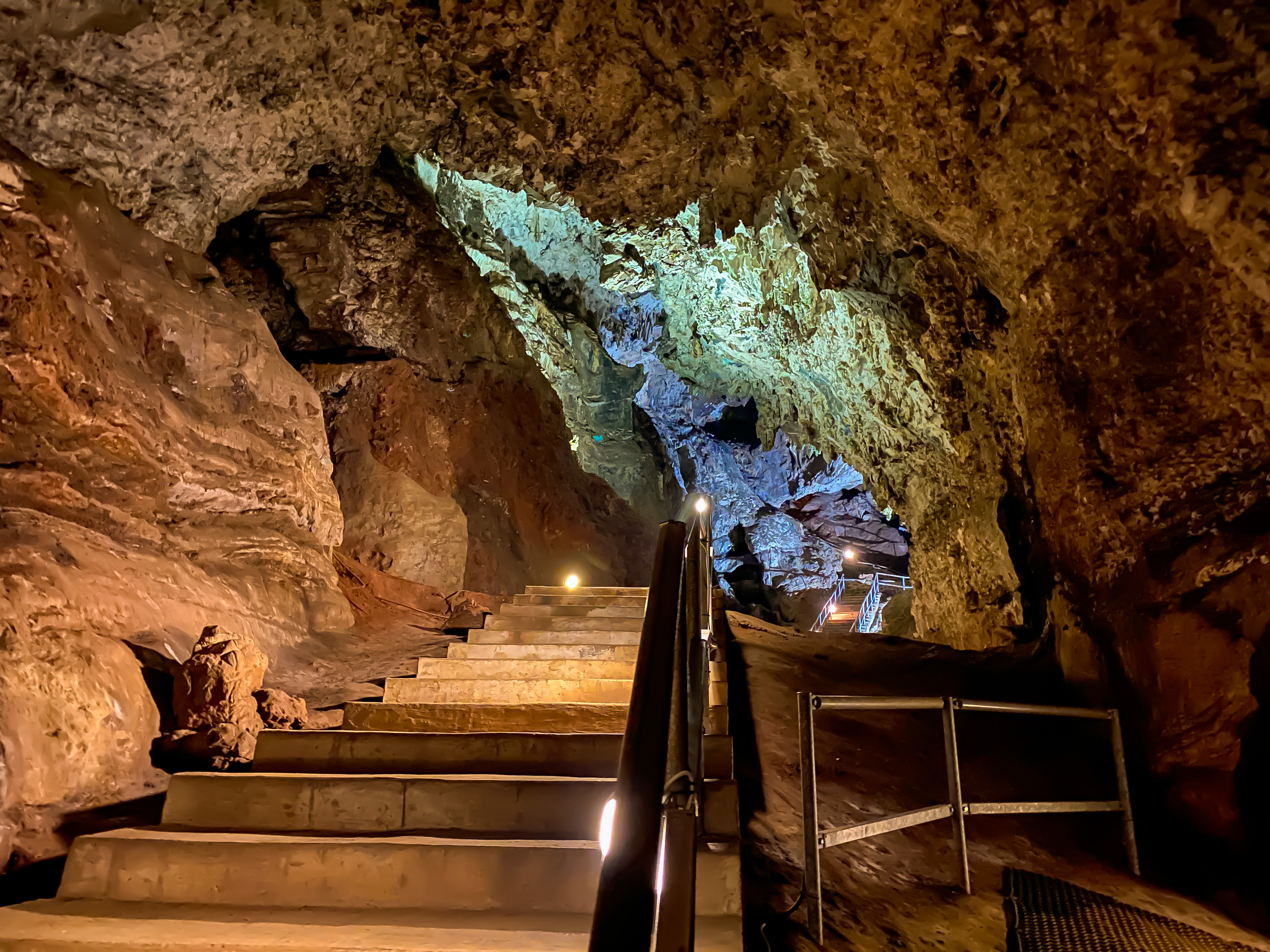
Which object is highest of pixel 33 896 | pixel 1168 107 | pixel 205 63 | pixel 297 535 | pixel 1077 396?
pixel 205 63

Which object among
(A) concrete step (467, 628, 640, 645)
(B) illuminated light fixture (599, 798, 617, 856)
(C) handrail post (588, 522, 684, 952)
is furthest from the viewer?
(A) concrete step (467, 628, 640, 645)

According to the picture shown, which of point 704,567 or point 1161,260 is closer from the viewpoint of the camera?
point 1161,260

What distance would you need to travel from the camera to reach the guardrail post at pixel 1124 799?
349 centimetres

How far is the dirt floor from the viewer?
265 centimetres

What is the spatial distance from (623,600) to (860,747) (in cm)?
279

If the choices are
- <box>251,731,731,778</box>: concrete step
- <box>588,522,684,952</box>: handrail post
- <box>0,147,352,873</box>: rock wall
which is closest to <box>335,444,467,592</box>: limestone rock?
<box>0,147,352,873</box>: rock wall

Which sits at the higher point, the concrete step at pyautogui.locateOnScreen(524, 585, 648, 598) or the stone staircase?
the concrete step at pyautogui.locateOnScreen(524, 585, 648, 598)

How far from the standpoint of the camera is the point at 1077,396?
4.38 m

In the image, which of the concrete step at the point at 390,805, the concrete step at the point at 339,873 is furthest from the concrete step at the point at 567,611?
the concrete step at the point at 339,873

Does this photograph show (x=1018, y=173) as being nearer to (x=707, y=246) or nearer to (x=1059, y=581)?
(x=1059, y=581)

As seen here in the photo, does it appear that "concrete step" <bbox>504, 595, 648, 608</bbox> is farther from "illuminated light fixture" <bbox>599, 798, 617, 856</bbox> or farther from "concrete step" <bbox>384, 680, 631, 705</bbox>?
"illuminated light fixture" <bbox>599, 798, 617, 856</bbox>

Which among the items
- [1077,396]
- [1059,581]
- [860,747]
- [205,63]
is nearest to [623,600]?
[860,747]

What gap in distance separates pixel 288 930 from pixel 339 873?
264 millimetres

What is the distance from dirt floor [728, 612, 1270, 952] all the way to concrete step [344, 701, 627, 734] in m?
0.78
